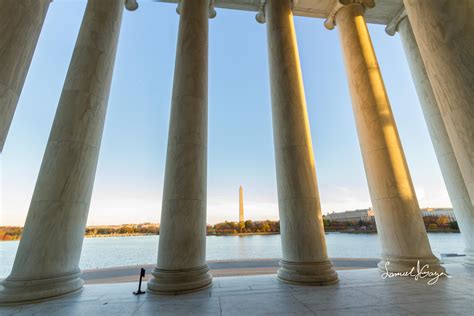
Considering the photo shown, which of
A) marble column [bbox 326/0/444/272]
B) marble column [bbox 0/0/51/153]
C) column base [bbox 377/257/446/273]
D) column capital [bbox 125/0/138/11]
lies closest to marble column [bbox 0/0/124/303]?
marble column [bbox 0/0/51/153]

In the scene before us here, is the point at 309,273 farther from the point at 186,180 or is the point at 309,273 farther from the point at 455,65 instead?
the point at 455,65

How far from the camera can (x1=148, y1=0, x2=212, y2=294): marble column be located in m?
71.2

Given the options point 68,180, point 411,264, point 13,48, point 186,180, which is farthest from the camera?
point 411,264

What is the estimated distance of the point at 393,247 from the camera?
8888 cm

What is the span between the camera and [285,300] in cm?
5944

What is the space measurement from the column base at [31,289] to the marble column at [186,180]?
2327 cm

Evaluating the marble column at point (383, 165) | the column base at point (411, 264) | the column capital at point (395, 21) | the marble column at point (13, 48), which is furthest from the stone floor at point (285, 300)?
the column capital at point (395, 21)

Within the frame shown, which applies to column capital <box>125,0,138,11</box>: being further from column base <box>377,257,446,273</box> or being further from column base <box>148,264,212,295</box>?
column base <box>377,257,446,273</box>

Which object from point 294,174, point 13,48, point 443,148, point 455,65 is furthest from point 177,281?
Answer: point 443,148

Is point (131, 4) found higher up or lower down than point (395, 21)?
lower down

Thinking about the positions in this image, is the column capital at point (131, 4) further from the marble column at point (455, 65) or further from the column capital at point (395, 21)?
the column capital at point (395, 21)

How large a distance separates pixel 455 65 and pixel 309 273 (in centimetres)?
6478

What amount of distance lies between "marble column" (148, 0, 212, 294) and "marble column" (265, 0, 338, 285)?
27.7 meters

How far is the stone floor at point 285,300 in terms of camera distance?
169 feet
